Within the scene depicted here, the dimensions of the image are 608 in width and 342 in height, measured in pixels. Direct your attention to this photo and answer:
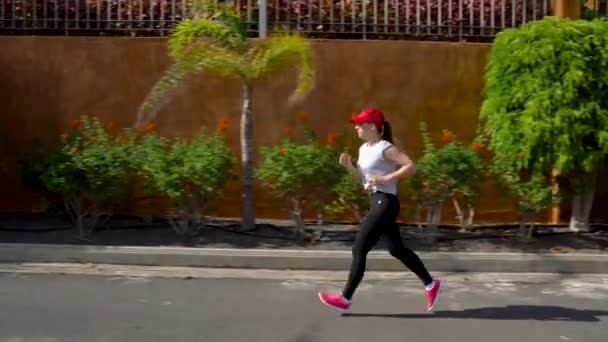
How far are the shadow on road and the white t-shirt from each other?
980mm

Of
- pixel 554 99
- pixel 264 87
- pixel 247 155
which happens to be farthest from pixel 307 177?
pixel 554 99

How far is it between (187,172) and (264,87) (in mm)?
1861

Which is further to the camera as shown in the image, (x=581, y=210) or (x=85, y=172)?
(x=581, y=210)

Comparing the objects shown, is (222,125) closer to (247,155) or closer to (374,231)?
(247,155)

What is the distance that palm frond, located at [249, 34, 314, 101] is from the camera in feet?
29.3

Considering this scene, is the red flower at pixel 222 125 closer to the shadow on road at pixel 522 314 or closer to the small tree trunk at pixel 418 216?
the small tree trunk at pixel 418 216

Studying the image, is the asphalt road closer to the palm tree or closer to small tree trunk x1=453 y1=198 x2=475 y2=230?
small tree trunk x1=453 y1=198 x2=475 y2=230

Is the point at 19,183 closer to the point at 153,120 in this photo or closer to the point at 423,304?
the point at 153,120

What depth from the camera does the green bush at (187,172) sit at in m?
8.74

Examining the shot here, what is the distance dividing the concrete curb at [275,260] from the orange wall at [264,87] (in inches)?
64.3

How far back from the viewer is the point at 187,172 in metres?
8.73

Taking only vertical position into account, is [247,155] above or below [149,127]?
below

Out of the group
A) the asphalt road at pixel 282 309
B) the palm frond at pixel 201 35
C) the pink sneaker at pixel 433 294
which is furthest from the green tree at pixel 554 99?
the palm frond at pixel 201 35

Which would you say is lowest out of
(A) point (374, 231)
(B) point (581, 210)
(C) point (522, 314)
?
(C) point (522, 314)
